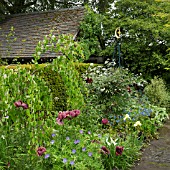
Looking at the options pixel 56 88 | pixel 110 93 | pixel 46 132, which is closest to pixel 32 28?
pixel 56 88

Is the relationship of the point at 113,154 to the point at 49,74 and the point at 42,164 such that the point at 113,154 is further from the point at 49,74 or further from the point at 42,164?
the point at 49,74

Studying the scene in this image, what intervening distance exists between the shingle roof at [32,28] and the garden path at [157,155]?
20.4 ft

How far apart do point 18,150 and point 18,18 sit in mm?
12431

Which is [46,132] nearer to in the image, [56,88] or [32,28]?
[56,88]

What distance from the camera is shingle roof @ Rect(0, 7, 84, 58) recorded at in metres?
11.7

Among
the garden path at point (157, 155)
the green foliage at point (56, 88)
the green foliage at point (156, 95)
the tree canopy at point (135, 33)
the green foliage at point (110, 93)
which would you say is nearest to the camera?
the garden path at point (157, 155)

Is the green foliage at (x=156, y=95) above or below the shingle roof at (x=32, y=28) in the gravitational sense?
below

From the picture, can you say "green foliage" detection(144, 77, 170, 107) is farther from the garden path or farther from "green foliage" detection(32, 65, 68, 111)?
"green foliage" detection(32, 65, 68, 111)

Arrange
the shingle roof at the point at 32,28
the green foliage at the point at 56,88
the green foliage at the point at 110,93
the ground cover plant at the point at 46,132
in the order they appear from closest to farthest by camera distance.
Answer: the ground cover plant at the point at 46,132
the green foliage at the point at 110,93
the green foliage at the point at 56,88
the shingle roof at the point at 32,28

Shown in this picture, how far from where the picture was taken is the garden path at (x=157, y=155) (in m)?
3.89

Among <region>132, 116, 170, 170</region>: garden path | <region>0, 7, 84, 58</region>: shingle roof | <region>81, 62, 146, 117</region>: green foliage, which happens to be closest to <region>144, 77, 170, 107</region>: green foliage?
<region>81, 62, 146, 117</region>: green foliage

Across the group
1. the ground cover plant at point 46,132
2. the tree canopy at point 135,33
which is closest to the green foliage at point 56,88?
the ground cover plant at point 46,132

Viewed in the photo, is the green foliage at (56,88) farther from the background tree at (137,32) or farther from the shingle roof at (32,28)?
the background tree at (137,32)

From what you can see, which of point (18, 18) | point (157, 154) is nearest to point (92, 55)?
point (18, 18)
